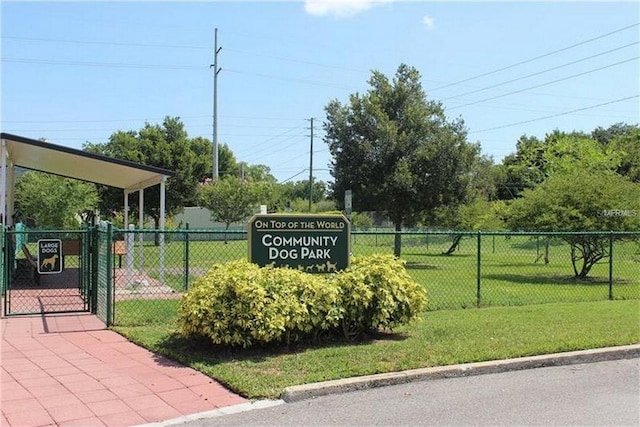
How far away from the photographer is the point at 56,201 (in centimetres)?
3186

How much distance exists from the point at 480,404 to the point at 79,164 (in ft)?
42.0

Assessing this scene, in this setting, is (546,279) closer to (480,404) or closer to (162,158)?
(480,404)

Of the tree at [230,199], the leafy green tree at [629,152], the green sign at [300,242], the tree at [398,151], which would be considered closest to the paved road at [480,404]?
the green sign at [300,242]

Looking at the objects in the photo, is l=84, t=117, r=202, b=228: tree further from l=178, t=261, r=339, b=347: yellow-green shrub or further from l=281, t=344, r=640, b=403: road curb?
l=281, t=344, r=640, b=403: road curb

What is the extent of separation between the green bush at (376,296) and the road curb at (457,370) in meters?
1.39

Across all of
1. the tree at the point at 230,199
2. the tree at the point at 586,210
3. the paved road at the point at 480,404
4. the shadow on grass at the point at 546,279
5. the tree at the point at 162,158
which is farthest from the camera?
the tree at the point at 230,199

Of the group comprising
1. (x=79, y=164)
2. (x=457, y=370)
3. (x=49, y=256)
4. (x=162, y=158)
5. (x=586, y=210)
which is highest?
(x=162, y=158)

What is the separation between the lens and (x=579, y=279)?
18031 millimetres

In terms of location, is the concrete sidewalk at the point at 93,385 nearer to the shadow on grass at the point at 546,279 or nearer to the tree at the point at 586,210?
the shadow on grass at the point at 546,279

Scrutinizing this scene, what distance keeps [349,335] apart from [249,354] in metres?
1.46

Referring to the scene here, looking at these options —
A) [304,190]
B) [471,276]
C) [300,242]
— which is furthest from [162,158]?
[304,190]

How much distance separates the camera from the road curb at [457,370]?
18.5 ft

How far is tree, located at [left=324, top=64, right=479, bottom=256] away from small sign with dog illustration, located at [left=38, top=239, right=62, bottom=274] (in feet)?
48.7

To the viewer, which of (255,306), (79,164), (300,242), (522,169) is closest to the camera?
(255,306)
